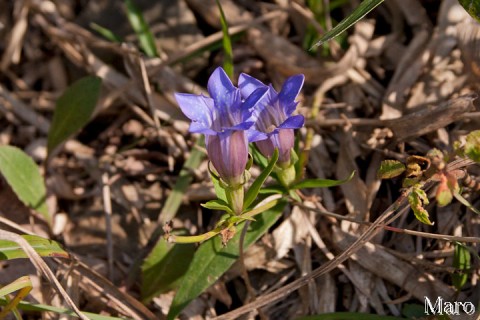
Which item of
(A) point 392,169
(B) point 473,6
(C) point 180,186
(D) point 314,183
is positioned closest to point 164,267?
(C) point 180,186

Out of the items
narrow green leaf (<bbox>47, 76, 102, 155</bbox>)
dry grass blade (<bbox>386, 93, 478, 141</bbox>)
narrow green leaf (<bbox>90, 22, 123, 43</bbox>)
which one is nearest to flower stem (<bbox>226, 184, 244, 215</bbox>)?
dry grass blade (<bbox>386, 93, 478, 141</bbox>)

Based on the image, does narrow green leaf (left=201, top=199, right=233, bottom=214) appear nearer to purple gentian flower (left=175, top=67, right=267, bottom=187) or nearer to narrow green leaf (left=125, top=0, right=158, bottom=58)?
purple gentian flower (left=175, top=67, right=267, bottom=187)

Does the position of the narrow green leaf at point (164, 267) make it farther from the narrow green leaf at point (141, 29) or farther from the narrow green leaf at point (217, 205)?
the narrow green leaf at point (141, 29)

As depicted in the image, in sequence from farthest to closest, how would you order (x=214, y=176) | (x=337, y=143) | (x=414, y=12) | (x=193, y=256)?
(x=414, y=12), (x=337, y=143), (x=193, y=256), (x=214, y=176)

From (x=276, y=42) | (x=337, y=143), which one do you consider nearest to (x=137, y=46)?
(x=276, y=42)

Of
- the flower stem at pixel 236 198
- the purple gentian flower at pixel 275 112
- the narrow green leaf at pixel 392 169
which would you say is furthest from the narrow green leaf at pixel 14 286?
the narrow green leaf at pixel 392 169

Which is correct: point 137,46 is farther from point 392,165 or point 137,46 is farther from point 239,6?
point 392,165
